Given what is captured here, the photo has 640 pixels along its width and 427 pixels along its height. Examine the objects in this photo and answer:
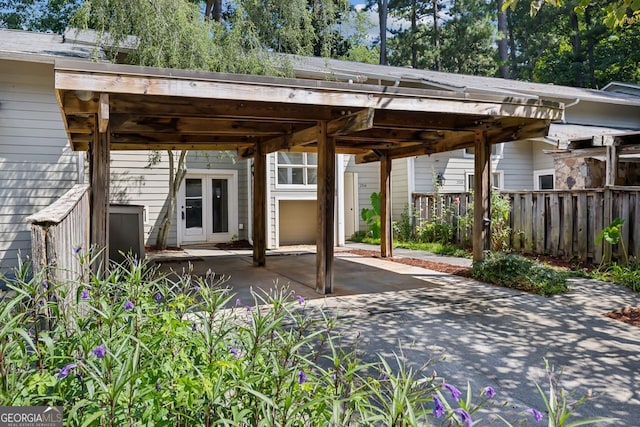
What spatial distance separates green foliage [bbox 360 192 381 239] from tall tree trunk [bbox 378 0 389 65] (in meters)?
14.9

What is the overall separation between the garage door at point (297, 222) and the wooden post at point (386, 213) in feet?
12.2

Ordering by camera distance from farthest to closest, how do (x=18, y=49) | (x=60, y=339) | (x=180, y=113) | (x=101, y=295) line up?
(x=18, y=49) → (x=180, y=113) → (x=101, y=295) → (x=60, y=339)

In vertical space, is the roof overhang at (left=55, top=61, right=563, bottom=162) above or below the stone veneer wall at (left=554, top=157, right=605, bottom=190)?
above

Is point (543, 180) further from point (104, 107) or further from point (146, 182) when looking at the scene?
point (104, 107)

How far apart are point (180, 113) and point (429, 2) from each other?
25980mm

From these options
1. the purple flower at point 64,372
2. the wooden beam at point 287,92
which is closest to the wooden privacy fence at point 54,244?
the purple flower at point 64,372

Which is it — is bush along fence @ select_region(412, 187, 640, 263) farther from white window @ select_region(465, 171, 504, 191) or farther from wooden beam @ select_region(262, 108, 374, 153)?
wooden beam @ select_region(262, 108, 374, 153)

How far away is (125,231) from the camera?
8398 millimetres

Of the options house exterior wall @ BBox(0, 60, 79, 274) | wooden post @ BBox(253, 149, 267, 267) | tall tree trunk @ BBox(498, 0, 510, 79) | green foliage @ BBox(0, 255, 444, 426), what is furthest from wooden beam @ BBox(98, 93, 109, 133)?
tall tree trunk @ BBox(498, 0, 510, 79)

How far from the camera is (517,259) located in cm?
709

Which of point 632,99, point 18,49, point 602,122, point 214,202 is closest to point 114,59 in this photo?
point 18,49

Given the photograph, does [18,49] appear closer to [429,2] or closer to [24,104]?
[24,104]

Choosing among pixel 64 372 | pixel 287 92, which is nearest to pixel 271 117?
pixel 287 92

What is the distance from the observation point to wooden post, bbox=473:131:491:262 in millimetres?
7598
